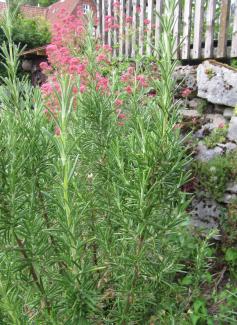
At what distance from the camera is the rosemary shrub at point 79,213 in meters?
0.98

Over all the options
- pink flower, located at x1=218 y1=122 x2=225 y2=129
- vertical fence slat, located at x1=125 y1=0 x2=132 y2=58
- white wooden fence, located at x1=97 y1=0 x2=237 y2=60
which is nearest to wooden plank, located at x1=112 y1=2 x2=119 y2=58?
white wooden fence, located at x1=97 y1=0 x2=237 y2=60

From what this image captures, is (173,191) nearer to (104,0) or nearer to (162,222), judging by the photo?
(162,222)

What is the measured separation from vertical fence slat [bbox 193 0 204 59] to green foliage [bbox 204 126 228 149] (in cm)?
139

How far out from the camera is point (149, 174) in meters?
1.01

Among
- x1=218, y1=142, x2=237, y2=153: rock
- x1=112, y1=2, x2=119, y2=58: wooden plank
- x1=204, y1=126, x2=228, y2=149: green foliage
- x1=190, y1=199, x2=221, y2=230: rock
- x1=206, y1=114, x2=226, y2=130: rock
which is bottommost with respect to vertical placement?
x1=190, y1=199, x2=221, y2=230: rock

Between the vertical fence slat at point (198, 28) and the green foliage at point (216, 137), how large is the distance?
1.39 meters

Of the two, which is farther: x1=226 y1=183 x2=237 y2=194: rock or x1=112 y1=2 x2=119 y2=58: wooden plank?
x1=112 y1=2 x2=119 y2=58: wooden plank

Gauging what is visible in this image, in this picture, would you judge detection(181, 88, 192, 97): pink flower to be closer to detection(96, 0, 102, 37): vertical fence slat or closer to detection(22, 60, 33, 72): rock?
detection(96, 0, 102, 37): vertical fence slat

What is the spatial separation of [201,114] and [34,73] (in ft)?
19.3

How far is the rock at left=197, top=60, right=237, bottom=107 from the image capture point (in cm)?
397

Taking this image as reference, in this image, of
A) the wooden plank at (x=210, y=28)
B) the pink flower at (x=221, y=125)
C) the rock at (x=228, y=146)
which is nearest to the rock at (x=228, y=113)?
the pink flower at (x=221, y=125)

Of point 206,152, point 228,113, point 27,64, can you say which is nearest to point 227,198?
point 206,152

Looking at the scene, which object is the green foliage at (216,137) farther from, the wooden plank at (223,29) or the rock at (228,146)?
the wooden plank at (223,29)

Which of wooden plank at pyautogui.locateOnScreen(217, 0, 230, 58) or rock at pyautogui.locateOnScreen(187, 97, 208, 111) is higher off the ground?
wooden plank at pyautogui.locateOnScreen(217, 0, 230, 58)
